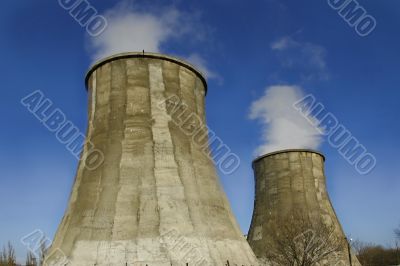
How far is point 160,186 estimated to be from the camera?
11.3 meters

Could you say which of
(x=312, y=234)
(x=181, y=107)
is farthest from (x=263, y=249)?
(x=181, y=107)

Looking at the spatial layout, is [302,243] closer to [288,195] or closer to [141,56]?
[288,195]

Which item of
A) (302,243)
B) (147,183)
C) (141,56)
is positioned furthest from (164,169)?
(302,243)

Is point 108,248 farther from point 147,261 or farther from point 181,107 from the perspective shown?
point 181,107

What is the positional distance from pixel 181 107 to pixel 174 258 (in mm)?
4485

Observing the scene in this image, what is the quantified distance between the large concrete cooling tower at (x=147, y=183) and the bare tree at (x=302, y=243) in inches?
307

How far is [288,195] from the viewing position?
22062 mm

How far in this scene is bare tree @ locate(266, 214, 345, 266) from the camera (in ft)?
62.7

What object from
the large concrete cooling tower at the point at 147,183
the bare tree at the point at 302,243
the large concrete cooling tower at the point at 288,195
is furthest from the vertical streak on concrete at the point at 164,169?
the large concrete cooling tower at the point at 288,195

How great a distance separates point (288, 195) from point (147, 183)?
40.8 feet

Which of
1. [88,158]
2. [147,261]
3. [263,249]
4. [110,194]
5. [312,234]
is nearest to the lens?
[147,261]

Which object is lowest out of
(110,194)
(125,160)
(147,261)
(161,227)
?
(147,261)

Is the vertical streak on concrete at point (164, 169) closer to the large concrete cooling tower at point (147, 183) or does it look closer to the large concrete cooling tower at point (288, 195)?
the large concrete cooling tower at point (147, 183)

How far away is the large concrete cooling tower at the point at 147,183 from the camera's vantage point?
1056 centimetres
